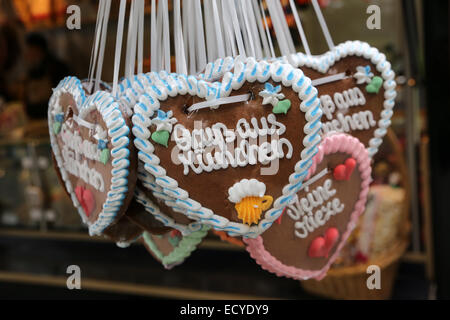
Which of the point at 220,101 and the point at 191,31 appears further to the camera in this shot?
the point at 191,31

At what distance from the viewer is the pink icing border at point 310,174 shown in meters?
0.84

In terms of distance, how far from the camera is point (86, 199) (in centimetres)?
82

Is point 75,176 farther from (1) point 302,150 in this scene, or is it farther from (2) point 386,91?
(2) point 386,91

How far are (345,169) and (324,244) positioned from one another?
0.14 meters

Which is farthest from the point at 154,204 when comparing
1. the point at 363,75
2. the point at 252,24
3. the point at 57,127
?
the point at 363,75

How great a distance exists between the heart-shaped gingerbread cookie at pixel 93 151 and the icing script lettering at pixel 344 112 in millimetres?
365

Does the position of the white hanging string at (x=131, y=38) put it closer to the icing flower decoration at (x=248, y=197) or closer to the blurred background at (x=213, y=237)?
the icing flower decoration at (x=248, y=197)

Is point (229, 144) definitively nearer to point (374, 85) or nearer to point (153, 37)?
point (153, 37)

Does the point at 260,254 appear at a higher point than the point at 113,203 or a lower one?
lower

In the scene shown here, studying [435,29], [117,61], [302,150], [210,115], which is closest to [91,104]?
[117,61]

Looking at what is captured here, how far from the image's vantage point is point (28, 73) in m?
3.38

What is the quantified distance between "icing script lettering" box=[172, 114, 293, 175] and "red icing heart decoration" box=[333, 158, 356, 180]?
23cm

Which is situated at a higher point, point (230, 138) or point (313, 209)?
point (230, 138)

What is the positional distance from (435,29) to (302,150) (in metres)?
1.26
